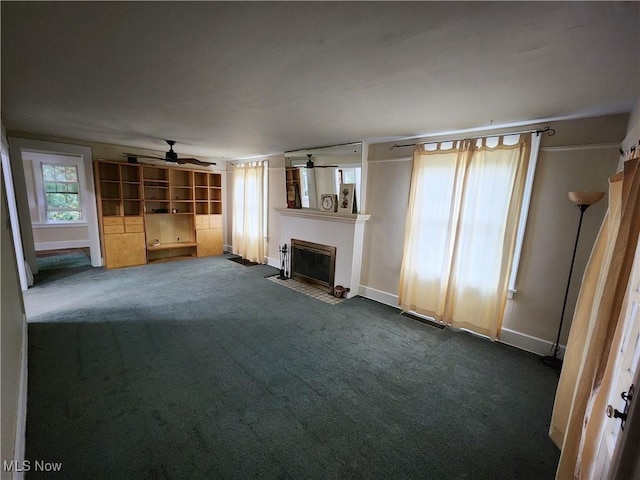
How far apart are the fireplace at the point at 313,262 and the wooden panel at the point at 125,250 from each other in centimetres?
319

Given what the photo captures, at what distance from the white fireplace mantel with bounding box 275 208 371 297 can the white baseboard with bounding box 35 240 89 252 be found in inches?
250

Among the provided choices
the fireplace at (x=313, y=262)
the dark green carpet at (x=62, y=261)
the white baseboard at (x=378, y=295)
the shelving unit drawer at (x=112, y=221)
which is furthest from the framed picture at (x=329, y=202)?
the dark green carpet at (x=62, y=261)

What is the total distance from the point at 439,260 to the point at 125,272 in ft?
17.8

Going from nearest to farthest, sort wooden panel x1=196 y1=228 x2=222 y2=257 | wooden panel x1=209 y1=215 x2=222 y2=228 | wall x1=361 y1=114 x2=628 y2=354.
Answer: wall x1=361 y1=114 x2=628 y2=354, wooden panel x1=196 y1=228 x2=222 y2=257, wooden panel x1=209 y1=215 x2=222 y2=228

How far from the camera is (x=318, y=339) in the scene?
2891 mm

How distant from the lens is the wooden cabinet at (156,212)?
5.18 metres

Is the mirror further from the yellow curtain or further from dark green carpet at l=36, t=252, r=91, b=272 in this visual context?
dark green carpet at l=36, t=252, r=91, b=272

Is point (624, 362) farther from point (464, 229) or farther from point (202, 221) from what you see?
point (202, 221)

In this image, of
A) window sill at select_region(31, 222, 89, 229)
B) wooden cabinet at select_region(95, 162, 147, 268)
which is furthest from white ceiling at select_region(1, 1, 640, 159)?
window sill at select_region(31, 222, 89, 229)

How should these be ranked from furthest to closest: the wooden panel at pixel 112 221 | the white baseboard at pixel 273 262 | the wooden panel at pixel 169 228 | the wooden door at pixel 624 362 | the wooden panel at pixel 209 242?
1. the wooden panel at pixel 209 242
2. the wooden panel at pixel 169 228
3. the white baseboard at pixel 273 262
4. the wooden panel at pixel 112 221
5. the wooden door at pixel 624 362

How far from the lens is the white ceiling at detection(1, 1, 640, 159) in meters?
1.18

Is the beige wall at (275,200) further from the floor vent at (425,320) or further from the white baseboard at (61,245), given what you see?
the white baseboard at (61,245)

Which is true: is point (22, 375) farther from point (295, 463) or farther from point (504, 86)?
point (504, 86)

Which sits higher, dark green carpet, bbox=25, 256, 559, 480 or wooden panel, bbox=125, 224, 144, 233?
wooden panel, bbox=125, 224, 144, 233
